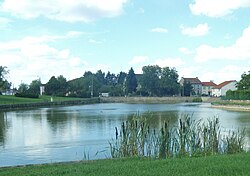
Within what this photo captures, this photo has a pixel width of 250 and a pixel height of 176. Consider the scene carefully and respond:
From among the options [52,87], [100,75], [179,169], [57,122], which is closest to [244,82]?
[57,122]

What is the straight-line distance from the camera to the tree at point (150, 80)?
142 metres

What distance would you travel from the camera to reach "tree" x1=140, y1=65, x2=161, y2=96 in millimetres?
142000

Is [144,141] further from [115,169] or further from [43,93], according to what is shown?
[43,93]

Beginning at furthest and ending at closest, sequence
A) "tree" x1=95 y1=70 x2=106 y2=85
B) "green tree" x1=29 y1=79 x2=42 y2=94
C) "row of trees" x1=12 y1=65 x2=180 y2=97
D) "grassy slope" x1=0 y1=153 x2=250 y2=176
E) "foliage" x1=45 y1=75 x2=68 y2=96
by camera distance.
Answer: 1. "tree" x1=95 y1=70 x2=106 y2=85
2. "row of trees" x1=12 y1=65 x2=180 y2=97
3. "green tree" x1=29 y1=79 x2=42 y2=94
4. "foliage" x1=45 y1=75 x2=68 y2=96
5. "grassy slope" x1=0 y1=153 x2=250 y2=176

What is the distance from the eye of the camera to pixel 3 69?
86.2m

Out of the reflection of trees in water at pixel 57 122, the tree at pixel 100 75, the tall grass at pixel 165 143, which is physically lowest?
the reflection of trees in water at pixel 57 122

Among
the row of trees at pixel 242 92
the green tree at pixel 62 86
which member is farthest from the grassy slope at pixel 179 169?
the green tree at pixel 62 86

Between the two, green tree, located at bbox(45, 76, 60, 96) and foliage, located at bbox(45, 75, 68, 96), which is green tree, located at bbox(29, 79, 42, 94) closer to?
green tree, located at bbox(45, 76, 60, 96)

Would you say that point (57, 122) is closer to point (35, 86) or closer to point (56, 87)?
point (56, 87)

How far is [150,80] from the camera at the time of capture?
142 metres

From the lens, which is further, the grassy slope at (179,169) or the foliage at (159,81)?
the foliage at (159,81)

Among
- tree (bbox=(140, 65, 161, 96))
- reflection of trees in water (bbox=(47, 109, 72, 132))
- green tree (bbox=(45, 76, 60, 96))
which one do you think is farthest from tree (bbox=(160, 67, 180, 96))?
reflection of trees in water (bbox=(47, 109, 72, 132))

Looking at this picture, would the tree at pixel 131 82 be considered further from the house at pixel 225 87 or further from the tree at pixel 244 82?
the tree at pixel 244 82

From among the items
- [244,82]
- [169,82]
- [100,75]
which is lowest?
[244,82]
